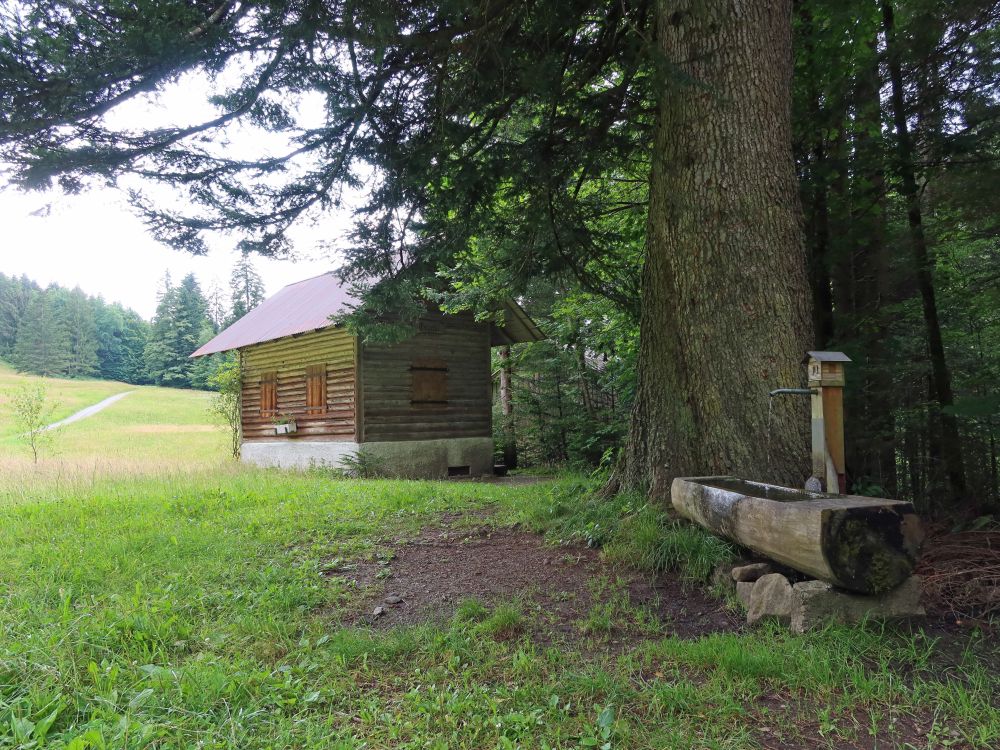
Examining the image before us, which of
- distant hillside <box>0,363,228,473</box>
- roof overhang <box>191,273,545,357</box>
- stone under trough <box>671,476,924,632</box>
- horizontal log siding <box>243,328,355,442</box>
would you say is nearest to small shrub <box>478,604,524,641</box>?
stone under trough <box>671,476,924,632</box>

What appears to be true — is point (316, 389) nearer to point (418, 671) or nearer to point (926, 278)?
point (418, 671)

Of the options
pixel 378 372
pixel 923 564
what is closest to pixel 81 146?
pixel 923 564

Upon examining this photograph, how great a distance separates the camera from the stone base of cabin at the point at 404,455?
13.4m

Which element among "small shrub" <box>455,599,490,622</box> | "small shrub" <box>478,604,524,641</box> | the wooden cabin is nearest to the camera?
"small shrub" <box>478,604,524,641</box>

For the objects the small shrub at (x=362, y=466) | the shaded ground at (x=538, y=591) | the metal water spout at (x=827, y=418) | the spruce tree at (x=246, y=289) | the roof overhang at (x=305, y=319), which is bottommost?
the small shrub at (x=362, y=466)

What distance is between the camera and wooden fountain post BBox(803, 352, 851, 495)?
11.9ft

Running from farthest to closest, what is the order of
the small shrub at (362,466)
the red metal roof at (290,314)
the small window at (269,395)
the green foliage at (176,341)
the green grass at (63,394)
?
the green foliage at (176,341) < the green grass at (63,394) < the small window at (269,395) < the red metal roof at (290,314) < the small shrub at (362,466)

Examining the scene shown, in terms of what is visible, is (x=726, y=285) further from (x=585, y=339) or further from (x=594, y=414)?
(x=594, y=414)

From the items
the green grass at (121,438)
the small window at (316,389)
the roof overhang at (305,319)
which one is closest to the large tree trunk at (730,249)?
the roof overhang at (305,319)

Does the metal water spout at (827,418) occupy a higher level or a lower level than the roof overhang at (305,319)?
lower

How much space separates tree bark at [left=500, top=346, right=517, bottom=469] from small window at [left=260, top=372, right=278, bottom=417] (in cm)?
683

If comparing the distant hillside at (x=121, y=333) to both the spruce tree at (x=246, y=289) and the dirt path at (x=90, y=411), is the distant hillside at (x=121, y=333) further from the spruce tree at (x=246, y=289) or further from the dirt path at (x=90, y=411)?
the dirt path at (x=90, y=411)

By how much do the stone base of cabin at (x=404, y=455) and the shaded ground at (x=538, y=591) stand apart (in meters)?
8.55

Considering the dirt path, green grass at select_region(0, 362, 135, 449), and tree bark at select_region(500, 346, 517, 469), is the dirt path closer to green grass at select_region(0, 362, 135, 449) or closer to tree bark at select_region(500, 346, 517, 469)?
green grass at select_region(0, 362, 135, 449)
